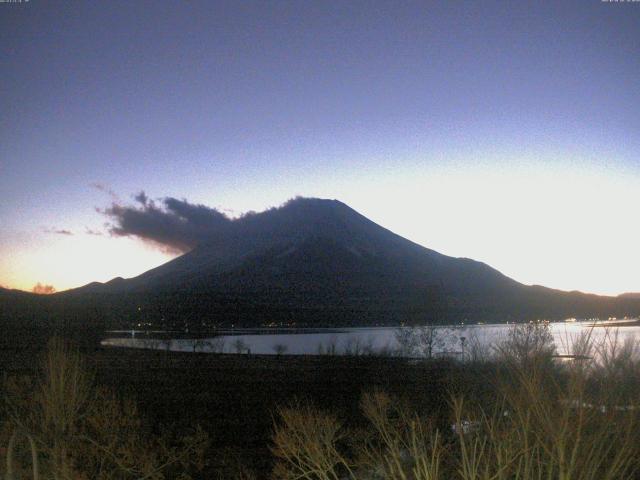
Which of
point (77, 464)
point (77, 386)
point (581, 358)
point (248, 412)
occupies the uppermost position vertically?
point (581, 358)

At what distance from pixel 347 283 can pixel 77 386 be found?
592 ft

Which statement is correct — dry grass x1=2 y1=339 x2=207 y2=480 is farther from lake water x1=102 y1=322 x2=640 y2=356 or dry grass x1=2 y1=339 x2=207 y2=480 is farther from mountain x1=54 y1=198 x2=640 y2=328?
mountain x1=54 y1=198 x2=640 y2=328

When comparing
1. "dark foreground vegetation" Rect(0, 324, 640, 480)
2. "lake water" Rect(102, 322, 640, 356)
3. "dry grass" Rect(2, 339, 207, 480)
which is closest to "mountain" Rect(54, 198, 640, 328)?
"lake water" Rect(102, 322, 640, 356)

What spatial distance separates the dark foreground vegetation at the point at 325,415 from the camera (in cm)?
817

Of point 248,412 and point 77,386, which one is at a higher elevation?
point 77,386

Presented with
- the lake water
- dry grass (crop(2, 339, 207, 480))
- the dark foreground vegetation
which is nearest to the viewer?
the dark foreground vegetation

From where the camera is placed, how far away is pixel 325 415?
31469mm

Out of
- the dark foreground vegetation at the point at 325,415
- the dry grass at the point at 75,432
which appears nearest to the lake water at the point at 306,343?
the dark foreground vegetation at the point at 325,415

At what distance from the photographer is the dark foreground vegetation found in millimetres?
8172

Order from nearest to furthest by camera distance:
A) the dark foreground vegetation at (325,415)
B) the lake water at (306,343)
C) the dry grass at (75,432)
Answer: the dark foreground vegetation at (325,415) → the dry grass at (75,432) → the lake water at (306,343)

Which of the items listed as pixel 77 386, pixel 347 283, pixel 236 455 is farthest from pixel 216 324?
pixel 77 386

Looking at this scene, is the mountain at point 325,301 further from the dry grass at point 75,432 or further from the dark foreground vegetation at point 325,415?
the dry grass at point 75,432

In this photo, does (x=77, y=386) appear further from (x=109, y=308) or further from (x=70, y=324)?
(x=109, y=308)

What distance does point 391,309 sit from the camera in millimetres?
171375
